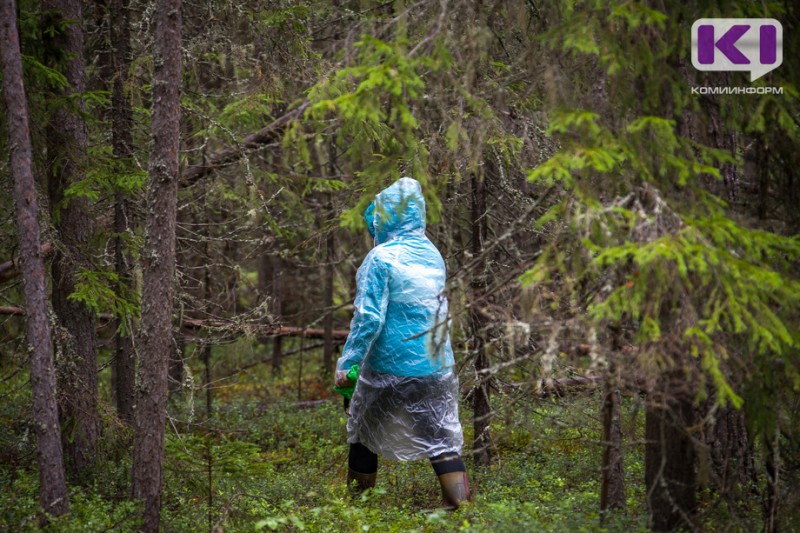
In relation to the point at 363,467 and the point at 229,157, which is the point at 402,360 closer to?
the point at 363,467

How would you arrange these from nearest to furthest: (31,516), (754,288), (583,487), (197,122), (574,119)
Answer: (754,288)
(574,119)
(31,516)
(583,487)
(197,122)

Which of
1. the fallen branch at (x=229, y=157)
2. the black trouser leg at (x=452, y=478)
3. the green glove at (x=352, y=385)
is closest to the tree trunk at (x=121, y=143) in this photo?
the fallen branch at (x=229, y=157)

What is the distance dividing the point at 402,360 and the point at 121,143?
4110 millimetres

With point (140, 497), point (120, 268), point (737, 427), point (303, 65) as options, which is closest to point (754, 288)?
point (737, 427)

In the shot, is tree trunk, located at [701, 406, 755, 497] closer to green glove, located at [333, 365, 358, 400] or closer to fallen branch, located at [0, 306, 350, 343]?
green glove, located at [333, 365, 358, 400]

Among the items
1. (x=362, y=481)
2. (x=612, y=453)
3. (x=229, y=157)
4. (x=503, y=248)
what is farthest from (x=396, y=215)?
(x=229, y=157)

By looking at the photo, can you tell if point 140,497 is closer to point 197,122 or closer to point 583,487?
point 583,487

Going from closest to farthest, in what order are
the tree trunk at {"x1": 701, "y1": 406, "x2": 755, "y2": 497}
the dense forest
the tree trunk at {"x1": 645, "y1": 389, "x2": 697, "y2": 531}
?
the dense forest
the tree trunk at {"x1": 645, "y1": 389, "x2": 697, "y2": 531}
the tree trunk at {"x1": 701, "y1": 406, "x2": 755, "y2": 497}

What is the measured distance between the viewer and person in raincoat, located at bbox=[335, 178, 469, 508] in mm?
5949

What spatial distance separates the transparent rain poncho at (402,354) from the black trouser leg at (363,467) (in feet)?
0.43

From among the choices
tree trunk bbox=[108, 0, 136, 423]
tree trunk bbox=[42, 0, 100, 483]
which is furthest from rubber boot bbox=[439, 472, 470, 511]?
tree trunk bbox=[108, 0, 136, 423]

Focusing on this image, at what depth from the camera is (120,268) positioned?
780cm

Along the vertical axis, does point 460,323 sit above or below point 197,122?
below

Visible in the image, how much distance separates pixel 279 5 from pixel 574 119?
466 cm
